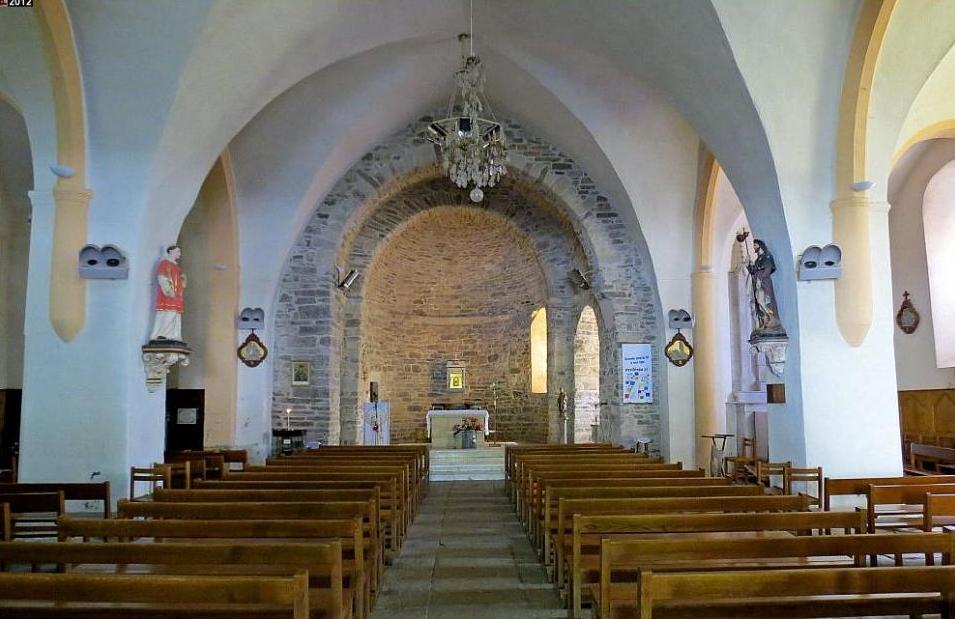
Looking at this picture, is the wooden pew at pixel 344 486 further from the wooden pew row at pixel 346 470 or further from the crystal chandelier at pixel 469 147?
the crystal chandelier at pixel 469 147

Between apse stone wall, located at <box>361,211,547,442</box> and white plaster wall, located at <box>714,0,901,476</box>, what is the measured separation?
9.15 metres

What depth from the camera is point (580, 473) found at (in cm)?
659

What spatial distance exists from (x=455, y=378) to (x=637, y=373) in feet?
19.8

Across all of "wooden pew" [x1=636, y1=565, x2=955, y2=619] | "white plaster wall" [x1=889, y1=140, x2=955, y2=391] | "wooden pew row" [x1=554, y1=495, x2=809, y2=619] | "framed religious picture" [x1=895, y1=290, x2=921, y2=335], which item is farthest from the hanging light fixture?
"framed religious picture" [x1=895, y1=290, x2=921, y2=335]

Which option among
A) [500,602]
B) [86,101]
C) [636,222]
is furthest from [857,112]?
[86,101]

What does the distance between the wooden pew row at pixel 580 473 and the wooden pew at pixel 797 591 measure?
3.14 m

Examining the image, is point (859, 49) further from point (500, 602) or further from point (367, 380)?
point (367, 380)

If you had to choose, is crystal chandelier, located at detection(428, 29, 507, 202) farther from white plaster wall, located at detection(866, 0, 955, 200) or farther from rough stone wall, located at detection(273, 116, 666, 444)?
rough stone wall, located at detection(273, 116, 666, 444)

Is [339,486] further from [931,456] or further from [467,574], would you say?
[931,456]

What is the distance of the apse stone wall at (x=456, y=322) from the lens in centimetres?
1692

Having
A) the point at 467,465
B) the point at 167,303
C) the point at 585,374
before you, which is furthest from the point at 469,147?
the point at 585,374

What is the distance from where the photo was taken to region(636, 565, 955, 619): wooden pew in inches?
98.5

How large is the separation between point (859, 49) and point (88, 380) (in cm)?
851

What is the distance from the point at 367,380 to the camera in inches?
621
